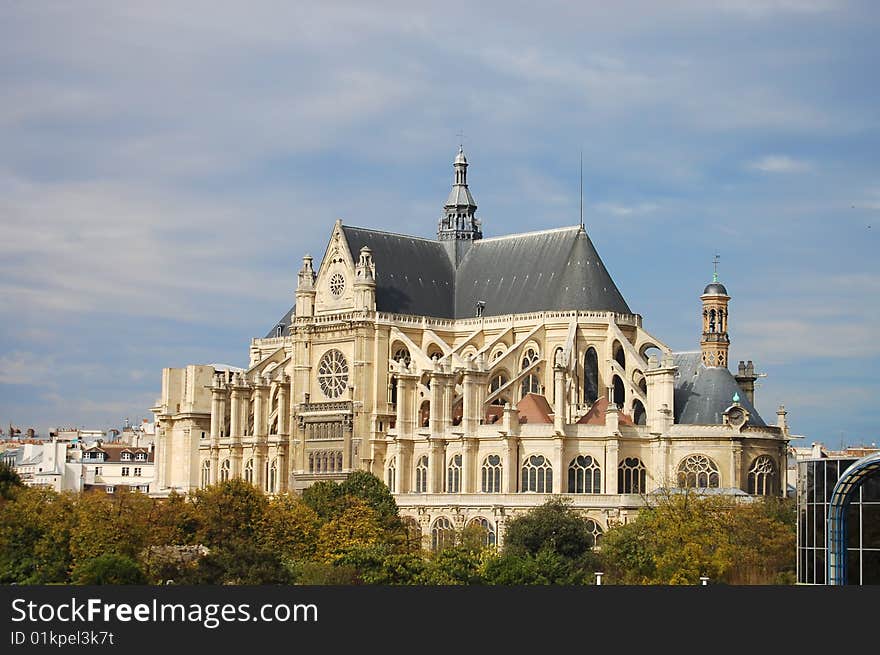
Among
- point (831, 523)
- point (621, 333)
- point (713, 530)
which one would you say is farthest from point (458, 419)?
point (831, 523)

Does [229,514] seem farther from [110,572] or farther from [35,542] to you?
[110,572]

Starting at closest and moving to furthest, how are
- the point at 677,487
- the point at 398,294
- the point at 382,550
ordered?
1. the point at 382,550
2. the point at 677,487
3. the point at 398,294

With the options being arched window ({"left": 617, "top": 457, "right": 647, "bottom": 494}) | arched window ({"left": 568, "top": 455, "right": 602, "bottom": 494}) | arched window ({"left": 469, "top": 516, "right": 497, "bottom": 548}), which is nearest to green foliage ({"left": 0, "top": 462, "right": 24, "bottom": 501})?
arched window ({"left": 469, "top": 516, "right": 497, "bottom": 548})

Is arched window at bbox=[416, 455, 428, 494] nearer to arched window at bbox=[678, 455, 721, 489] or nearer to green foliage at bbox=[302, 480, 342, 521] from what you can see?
green foliage at bbox=[302, 480, 342, 521]

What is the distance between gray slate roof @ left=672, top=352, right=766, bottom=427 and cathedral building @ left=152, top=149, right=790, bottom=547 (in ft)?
0.50

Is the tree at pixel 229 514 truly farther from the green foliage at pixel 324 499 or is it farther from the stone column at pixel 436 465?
the stone column at pixel 436 465

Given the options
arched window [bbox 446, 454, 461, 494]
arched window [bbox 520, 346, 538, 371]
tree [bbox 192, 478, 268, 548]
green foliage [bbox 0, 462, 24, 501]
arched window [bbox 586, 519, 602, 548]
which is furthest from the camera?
arched window [bbox 520, 346, 538, 371]

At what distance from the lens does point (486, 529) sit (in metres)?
128

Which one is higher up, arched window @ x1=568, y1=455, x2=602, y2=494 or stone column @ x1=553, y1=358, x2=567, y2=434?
stone column @ x1=553, y1=358, x2=567, y2=434

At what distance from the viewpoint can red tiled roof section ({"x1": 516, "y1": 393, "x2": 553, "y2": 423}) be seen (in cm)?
13250

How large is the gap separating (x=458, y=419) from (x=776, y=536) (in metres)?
34.6

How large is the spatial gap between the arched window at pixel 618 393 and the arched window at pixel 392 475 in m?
16.9

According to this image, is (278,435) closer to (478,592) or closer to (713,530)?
(713,530)

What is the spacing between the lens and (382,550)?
10238 centimetres
